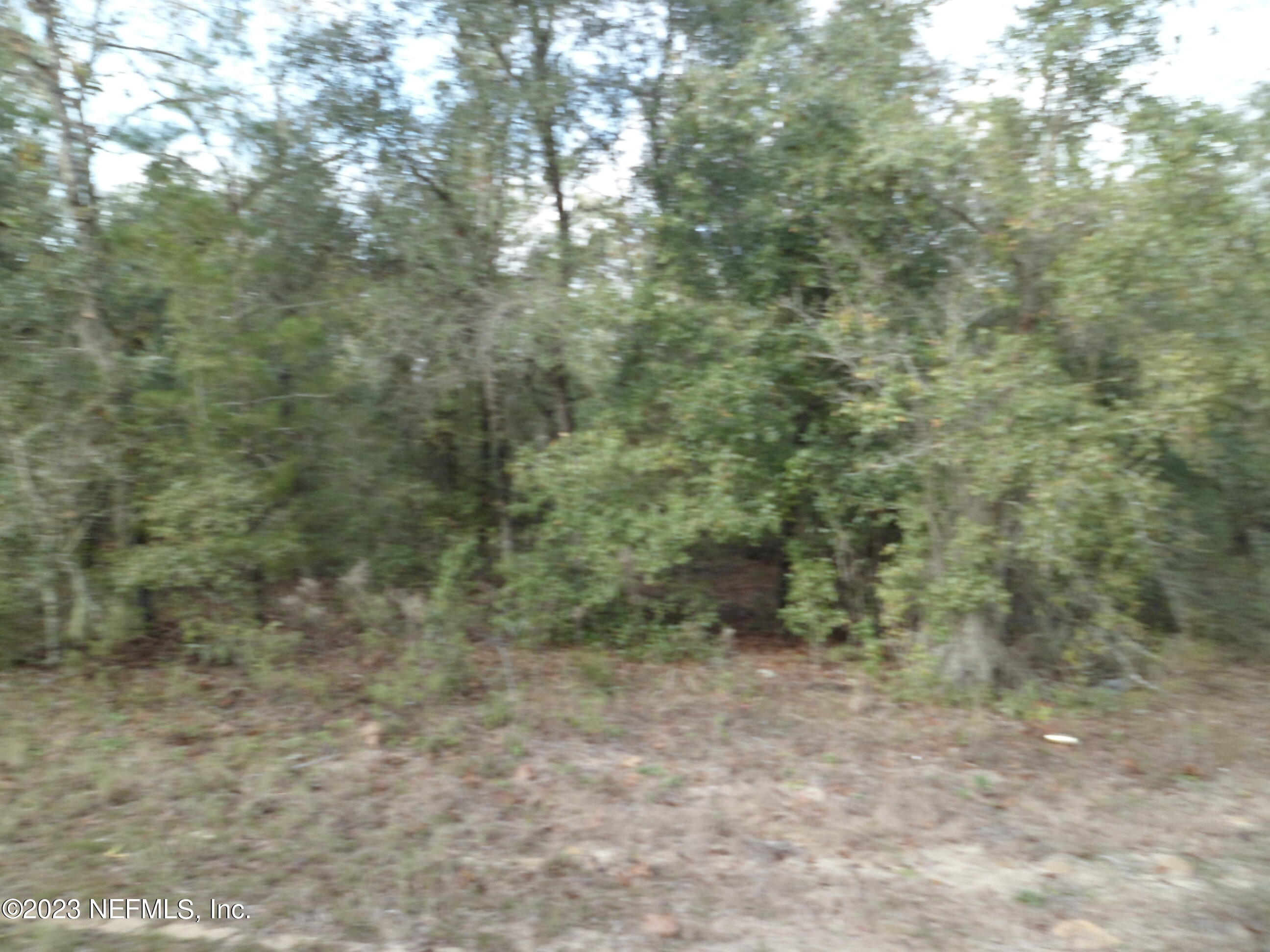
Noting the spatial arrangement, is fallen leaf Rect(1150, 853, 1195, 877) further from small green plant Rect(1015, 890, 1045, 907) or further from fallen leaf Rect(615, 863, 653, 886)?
fallen leaf Rect(615, 863, 653, 886)

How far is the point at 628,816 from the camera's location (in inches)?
238

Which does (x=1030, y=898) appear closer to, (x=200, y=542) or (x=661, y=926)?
(x=661, y=926)

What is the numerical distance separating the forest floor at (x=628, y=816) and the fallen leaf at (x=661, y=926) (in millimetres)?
13

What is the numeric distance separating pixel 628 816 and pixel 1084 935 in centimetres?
258

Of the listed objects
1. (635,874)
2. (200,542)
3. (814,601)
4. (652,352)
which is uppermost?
(652,352)

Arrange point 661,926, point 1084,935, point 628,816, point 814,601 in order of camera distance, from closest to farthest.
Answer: point 1084,935, point 661,926, point 628,816, point 814,601

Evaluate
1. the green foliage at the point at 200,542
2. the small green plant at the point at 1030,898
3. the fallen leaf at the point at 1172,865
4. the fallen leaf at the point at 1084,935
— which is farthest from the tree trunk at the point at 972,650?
the green foliage at the point at 200,542

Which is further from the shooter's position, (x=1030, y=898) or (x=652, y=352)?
(x=652, y=352)

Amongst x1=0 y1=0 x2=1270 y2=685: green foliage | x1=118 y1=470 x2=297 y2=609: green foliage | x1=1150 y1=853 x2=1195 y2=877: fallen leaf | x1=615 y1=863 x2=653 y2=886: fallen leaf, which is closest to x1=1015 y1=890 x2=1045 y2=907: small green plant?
x1=1150 y1=853 x2=1195 y2=877: fallen leaf

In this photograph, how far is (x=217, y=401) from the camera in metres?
9.43

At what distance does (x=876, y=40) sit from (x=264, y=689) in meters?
8.32

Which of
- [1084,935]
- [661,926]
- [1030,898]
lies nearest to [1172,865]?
[1030,898]

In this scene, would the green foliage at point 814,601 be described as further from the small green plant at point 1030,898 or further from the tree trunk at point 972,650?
the small green plant at point 1030,898

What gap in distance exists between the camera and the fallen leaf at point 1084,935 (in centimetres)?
453
